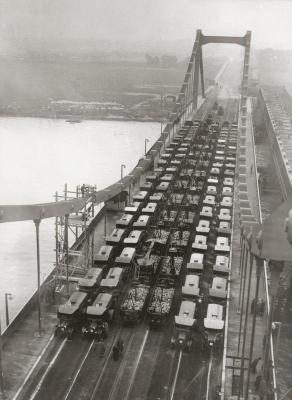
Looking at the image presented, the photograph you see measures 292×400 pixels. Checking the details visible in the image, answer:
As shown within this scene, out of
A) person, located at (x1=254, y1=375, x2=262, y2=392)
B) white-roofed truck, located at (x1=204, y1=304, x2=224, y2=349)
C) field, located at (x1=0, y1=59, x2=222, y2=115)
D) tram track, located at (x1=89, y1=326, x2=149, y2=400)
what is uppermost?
field, located at (x1=0, y1=59, x2=222, y2=115)

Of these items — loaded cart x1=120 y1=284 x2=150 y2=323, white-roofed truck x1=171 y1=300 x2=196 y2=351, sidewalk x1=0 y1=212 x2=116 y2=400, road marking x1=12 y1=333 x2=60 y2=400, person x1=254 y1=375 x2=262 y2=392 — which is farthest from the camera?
loaded cart x1=120 y1=284 x2=150 y2=323

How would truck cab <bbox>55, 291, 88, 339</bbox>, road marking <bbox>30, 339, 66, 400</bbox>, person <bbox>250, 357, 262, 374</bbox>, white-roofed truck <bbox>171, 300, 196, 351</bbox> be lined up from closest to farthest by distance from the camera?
1. road marking <bbox>30, 339, 66, 400</bbox>
2. person <bbox>250, 357, 262, 374</bbox>
3. white-roofed truck <bbox>171, 300, 196, 351</bbox>
4. truck cab <bbox>55, 291, 88, 339</bbox>

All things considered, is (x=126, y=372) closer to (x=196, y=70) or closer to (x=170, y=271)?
(x=170, y=271)

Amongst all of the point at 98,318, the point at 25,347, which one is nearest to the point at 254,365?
the point at 98,318

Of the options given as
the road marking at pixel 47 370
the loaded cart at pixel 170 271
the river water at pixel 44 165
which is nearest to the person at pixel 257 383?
the road marking at pixel 47 370

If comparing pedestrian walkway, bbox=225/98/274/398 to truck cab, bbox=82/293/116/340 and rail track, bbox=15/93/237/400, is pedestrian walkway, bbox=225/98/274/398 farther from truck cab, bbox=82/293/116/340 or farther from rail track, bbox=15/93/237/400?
truck cab, bbox=82/293/116/340

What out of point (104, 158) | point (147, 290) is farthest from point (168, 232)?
point (104, 158)

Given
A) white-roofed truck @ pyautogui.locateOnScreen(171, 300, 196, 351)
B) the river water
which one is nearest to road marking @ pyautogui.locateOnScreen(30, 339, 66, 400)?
white-roofed truck @ pyautogui.locateOnScreen(171, 300, 196, 351)
